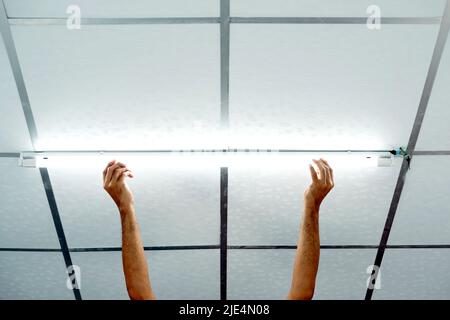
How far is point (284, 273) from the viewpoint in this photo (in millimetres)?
2680

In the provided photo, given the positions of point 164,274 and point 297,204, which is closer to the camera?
point 297,204

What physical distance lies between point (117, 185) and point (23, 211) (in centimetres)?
97

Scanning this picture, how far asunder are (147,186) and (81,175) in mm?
382

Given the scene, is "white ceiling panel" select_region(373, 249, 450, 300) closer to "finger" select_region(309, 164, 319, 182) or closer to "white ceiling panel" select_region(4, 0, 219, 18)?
"finger" select_region(309, 164, 319, 182)

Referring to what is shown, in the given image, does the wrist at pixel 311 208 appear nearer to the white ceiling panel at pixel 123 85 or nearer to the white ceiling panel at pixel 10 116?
the white ceiling panel at pixel 123 85

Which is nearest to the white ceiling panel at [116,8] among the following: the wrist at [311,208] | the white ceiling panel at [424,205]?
the wrist at [311,208]

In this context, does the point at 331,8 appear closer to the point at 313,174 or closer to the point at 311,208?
the point at 313,174

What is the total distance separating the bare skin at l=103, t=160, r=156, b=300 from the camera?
1716mm

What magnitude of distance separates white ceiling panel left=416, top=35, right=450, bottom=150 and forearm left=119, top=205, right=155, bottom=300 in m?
1.60

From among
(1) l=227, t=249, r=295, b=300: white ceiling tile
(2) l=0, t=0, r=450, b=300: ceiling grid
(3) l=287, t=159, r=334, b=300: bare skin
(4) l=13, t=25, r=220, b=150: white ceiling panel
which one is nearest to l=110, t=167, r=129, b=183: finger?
(4) l=13, t=25, r=220, b=150: white ceiling panel

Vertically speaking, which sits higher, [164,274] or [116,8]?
[116,8]

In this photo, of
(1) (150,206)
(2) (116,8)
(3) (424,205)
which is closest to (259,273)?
(1) (150,206)
